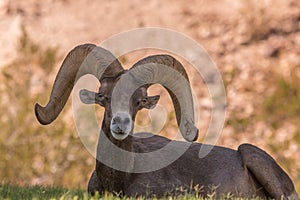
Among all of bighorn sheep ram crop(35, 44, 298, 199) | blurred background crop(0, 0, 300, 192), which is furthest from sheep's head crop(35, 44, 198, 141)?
blurred background crop(0, 0, 300, 192)

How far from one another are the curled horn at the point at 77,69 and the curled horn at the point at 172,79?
23 centimetres

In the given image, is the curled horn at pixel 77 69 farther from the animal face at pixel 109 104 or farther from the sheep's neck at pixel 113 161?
the sheep's neck at pixel 113 161

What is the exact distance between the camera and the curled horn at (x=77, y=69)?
9.63 metres

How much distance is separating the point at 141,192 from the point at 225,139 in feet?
54.0

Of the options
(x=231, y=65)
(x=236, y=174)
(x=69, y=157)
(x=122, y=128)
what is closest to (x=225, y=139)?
(x=231, y=65)

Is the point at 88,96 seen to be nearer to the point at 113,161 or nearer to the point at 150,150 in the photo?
the point at 113,161

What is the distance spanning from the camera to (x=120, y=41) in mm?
27094

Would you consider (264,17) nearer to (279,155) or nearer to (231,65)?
(231,65)

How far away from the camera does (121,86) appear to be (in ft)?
30.5

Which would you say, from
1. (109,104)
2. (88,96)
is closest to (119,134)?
(109,104)

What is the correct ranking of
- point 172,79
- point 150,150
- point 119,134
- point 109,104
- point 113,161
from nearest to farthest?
point 119,134
point 109,104
point 113,161
point 172,79
point 150,150

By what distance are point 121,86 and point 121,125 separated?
0.66m

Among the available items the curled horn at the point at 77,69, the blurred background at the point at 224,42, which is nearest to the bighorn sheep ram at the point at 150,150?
the curled horn at the point at 77,69

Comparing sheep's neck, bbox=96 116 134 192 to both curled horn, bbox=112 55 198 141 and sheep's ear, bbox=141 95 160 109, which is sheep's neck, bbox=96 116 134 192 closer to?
sheep's ear, bbox=141 95 160 109
